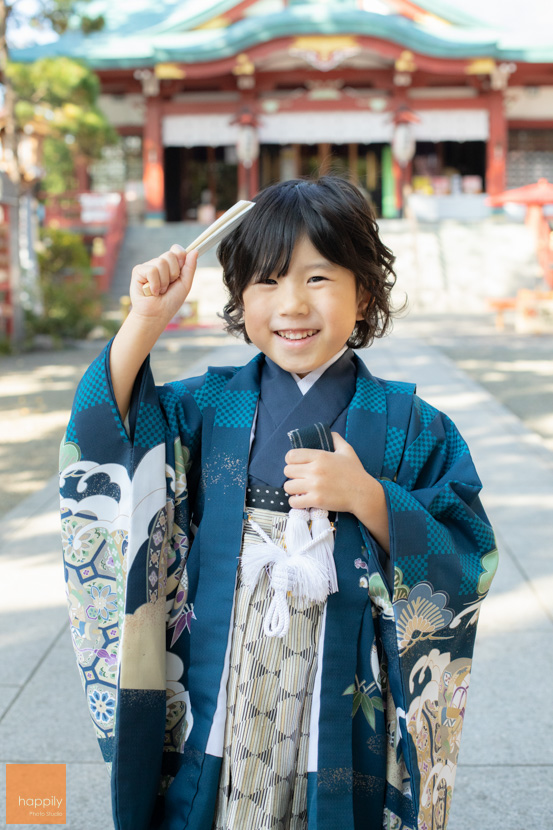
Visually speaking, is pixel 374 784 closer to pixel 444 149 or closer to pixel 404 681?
pixel 404 681

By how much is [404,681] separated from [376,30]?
16.1 meters

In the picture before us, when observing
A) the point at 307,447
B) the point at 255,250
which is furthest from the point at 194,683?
the point at 255,250

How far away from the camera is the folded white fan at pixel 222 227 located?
1215mm

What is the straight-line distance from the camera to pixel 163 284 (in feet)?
3.99

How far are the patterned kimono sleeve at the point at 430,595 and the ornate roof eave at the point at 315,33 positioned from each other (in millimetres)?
15665

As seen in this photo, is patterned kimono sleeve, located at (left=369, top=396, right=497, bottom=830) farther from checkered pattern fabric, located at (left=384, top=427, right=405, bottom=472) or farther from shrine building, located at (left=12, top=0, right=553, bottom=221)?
shrine building, located at (left=12, top=0, right=553, bottom=221)

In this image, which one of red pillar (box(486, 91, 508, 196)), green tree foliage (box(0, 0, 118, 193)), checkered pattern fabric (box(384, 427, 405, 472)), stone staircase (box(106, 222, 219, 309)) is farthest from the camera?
red pillar (box(486, 91, 508, 196))

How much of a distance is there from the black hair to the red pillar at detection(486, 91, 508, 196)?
16.7 m

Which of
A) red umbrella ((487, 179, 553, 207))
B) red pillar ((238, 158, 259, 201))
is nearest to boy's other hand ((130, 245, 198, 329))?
red umbrella ((487, 179, 553, 207))

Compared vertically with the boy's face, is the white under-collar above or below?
below

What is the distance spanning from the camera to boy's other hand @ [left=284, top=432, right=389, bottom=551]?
1.19 meters

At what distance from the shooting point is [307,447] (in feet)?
4.02

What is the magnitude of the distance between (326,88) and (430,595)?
17.3 metres

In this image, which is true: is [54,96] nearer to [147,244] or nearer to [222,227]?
[147,244]
